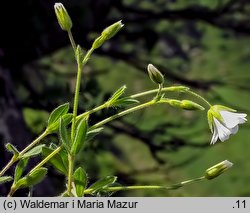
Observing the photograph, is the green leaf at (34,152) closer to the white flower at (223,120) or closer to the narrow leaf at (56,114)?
the narrow leaf at (56,114)

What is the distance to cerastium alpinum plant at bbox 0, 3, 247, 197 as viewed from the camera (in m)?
0.49

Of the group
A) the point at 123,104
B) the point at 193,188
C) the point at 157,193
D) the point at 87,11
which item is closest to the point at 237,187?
the point at 193,188

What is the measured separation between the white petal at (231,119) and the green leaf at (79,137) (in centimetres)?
13

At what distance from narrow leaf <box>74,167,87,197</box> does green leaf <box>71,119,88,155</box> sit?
3 centimetres

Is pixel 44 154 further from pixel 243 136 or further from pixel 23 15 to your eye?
pixel 243 136

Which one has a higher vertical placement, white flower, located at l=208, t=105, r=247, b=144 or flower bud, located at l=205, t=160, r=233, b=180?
white flower, located at l=208, t=105, r=247, b=144

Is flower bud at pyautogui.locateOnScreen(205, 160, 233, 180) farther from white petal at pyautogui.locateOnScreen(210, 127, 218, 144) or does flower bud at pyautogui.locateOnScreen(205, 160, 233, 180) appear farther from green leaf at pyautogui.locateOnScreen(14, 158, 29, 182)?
green leaf at pyautogui.locateOnScreen(14, 158, 29, 182)

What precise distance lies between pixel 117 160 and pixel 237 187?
3.47 feet

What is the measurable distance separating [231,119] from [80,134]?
0.14m

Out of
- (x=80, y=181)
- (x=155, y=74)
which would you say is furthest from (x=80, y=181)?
(x=155, y=74)

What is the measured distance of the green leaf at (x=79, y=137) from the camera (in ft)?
1.60

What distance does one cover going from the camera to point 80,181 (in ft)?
1.67

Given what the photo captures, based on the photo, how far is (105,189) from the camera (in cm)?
52

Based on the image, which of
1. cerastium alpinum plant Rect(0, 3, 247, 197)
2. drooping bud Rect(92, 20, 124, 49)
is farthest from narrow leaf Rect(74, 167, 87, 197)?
drooping bud Rect(92, 20, 124, 49)
